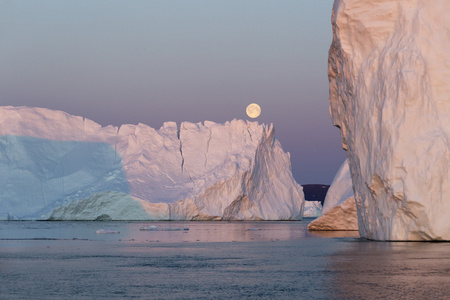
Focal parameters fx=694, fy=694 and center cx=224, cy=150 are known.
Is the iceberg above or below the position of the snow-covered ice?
above

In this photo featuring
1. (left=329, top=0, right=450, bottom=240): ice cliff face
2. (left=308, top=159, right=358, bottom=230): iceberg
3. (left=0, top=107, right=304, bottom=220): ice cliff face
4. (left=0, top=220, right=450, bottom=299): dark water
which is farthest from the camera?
(left=0, top=107, right=304, bottom=220): ice cliff face

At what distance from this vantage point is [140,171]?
64688mm

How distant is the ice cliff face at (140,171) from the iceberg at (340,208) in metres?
22.6

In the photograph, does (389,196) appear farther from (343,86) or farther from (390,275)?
(390,275)

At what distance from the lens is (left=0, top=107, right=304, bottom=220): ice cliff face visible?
62.2m

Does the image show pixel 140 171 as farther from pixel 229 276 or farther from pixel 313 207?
pixel 229 276

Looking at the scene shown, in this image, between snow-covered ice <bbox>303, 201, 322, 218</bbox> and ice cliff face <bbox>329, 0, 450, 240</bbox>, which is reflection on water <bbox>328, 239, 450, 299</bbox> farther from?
snow-covered ice <bbox>303, 201, 322, 218</bbox>

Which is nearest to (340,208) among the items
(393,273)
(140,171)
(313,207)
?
(393,273)

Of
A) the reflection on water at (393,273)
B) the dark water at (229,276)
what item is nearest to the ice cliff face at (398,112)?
the reflection on water at (393,273)

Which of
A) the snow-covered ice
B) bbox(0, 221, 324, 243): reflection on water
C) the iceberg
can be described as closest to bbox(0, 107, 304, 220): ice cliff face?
bbox(0, 221, 324, 243): reflection on water

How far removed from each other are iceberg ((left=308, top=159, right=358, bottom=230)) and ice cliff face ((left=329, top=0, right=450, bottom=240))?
9474 millimetres

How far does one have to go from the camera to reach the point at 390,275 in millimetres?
11398

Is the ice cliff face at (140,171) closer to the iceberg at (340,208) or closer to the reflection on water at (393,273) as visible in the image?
the iceberg at (340,208)

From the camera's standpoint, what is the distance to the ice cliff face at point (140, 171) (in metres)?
62.2
